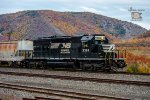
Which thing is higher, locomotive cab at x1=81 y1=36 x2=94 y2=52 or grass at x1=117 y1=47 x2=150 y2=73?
locomotive cab at x1=81 y1=36 x2=94 y2=52

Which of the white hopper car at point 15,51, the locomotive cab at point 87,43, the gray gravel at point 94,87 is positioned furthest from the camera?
the white hopper car at point 15,51

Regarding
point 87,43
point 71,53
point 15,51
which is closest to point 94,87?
point 87,43

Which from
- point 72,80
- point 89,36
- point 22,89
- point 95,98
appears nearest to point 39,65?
point 89,36

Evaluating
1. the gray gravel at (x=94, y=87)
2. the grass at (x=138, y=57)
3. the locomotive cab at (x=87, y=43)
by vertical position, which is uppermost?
the locomotive cab at (x=87, y=43)

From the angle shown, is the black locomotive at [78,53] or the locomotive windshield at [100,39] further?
the locomotive windshield at [100,39]

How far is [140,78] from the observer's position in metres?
25.9

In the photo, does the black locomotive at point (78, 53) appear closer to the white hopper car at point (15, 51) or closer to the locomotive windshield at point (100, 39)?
the locomotive windshield at point (100, 39)

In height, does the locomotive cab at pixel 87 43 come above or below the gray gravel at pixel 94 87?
above

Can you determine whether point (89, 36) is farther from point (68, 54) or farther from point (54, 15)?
point (54, 15)

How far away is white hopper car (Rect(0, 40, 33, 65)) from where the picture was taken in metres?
39.0

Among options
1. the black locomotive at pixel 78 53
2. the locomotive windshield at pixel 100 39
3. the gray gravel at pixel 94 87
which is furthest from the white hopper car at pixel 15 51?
the gray gravel at pixel 94 87

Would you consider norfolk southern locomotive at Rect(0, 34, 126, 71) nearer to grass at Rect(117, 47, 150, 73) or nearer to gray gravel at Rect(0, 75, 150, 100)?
grass at Rect(117, 47, 150, 73)

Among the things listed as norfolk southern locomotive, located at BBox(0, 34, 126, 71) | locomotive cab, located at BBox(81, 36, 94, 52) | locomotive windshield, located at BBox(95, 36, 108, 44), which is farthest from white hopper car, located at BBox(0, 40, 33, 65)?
locomotive windshield, located at BBox(95, 36, 108, 44)

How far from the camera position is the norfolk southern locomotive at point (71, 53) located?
3116 cm
